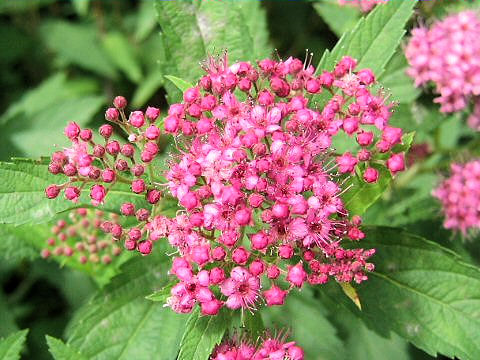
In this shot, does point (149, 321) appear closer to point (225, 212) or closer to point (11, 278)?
point (225, 212)

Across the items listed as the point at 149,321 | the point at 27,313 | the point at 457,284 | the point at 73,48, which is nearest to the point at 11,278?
the point at 27,313

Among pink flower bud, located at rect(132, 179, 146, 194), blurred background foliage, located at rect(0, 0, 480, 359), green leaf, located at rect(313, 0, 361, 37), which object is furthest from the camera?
green leaf, located at rect(313, 0, 361, 37)

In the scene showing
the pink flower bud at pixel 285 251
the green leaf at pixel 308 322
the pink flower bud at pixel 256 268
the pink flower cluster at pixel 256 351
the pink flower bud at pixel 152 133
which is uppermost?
the pink flower bud at pixel 152 133

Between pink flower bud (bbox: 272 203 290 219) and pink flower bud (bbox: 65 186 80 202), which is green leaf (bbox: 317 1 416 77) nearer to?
pink flower bud (bbox: 272 203 290 219)

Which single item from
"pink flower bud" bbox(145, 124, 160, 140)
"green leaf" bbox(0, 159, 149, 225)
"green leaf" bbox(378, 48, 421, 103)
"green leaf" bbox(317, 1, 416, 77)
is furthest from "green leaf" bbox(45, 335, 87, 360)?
"green leaf" bbox(378, 48, 421, 103)

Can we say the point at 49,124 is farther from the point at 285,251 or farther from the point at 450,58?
the point at 285,251

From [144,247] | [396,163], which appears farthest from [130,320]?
[396,163]

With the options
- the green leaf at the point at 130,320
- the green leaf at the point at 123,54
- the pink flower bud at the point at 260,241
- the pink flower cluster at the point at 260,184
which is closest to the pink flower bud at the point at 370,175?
the pink flower cluster at the point at 260,184

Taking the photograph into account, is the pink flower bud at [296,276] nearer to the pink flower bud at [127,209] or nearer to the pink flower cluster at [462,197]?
the pink flower bud at [127,209]
